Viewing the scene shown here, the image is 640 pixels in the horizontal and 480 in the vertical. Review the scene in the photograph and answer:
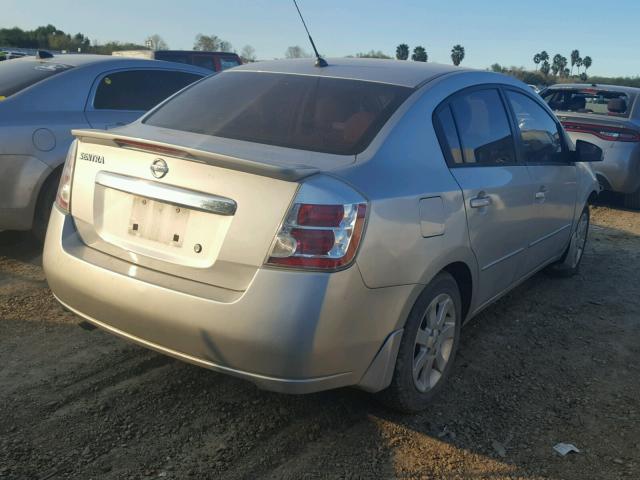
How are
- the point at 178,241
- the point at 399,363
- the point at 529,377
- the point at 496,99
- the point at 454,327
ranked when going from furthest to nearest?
1. the point at 496,99
2. the point at 529,377
3. the point at 454,327
4. the point at 399,363
5. the point at 178,241

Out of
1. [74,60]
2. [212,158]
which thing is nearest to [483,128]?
[212,158]

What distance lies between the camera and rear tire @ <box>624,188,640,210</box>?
8.97 metres

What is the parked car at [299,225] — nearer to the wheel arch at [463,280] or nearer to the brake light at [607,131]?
the wheel arch at [463,280]

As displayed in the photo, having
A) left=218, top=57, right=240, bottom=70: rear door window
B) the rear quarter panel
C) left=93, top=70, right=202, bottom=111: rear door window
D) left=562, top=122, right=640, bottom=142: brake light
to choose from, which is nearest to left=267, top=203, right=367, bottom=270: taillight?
the rear quarter panel

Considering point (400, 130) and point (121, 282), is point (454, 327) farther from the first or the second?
point (121, 282)

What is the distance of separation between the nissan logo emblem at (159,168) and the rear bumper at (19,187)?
252 cm

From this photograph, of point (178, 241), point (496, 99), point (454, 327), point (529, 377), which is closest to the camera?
point (178, 241)

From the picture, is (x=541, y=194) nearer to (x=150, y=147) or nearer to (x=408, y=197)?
(x=408, y=197)

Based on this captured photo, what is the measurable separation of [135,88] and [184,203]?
3.78m

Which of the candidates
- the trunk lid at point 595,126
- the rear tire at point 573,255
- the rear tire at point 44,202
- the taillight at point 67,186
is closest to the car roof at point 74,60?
the rear tire at point 44,202

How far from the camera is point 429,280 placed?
2.95 metres

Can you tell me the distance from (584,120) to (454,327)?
6270mm

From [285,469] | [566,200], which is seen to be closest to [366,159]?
[285,469]

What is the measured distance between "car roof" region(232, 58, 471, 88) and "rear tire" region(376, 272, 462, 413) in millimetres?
1093
